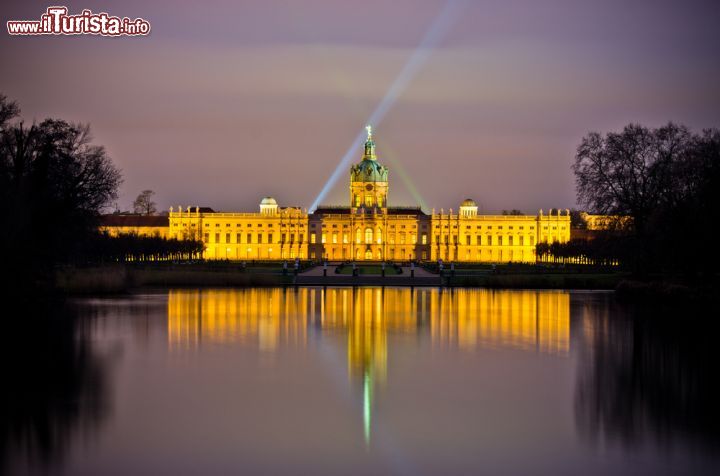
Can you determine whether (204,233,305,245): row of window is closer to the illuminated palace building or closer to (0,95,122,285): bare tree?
the illuminated palace building

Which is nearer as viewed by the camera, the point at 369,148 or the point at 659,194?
the point at 659,194

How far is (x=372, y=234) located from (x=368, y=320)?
12959 centimetres

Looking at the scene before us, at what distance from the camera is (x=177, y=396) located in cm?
1873

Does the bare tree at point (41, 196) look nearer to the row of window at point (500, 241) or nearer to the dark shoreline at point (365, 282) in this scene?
the dark shoreline at point (365, 282)

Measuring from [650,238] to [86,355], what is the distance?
3182 centimetres

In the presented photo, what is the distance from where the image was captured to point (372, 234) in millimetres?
162875

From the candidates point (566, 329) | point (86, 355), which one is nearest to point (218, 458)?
point (86, 355)

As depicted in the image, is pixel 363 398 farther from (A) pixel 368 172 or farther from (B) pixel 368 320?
→ (A) pixel 368 172

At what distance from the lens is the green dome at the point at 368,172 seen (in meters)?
172

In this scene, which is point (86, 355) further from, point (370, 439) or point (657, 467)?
point (657, 467)

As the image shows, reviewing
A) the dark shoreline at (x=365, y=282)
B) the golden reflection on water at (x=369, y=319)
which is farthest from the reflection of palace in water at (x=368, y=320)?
the dark shoreline at (x=365, y=282)

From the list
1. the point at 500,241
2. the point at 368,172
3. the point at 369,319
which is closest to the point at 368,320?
the point at 369,319

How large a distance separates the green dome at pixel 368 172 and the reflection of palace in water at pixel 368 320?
4833 inches

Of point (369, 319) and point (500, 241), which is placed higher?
point (500, 241)
